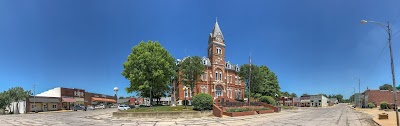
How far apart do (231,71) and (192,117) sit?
41.7 metres

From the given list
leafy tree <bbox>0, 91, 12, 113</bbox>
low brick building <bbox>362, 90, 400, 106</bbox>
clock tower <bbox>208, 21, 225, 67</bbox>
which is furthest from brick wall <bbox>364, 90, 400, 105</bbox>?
leafy tree <bbox>0, 91, 12, 113</bbox>

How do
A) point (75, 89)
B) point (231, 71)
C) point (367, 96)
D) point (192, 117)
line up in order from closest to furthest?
1. point (192, 117)
2. point (231, 71)
3. point (75, 89)
4. point (367, 96)

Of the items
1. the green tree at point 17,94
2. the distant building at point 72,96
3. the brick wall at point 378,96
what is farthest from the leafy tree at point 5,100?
the brick wall at point 378,96

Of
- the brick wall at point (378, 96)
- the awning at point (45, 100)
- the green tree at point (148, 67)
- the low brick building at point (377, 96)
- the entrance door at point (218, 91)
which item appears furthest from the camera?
the low brick building at point (377, 96)

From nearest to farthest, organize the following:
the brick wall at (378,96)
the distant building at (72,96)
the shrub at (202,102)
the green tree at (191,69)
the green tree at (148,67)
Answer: the shrub at (202,102) < the green tree at (148,67) < the green tree at (191,69) < the distant building at (72,96) < the brick wall at (378,96)

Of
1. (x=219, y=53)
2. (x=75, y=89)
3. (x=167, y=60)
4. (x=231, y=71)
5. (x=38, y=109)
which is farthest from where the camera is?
(x=75, y=89)

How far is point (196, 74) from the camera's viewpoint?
5456 centimetres

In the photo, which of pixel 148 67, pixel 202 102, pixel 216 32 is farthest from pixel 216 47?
pixel 202 102

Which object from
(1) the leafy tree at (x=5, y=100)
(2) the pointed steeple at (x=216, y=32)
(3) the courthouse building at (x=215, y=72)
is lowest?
(1) the leafy tree at (x=5, y=100)

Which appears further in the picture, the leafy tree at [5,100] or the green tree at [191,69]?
the leafy tree at [5,100]

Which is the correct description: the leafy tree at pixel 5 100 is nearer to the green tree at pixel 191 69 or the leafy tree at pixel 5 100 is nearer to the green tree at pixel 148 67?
the green tree at pixel 148 67

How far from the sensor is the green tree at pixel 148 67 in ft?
158

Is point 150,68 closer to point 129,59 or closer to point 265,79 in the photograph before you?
point 129,59

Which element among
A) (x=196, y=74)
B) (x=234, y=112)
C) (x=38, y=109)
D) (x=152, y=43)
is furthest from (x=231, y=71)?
(x=38, y=109)
